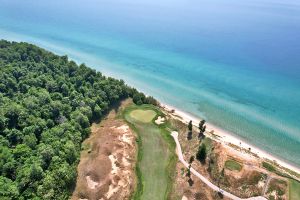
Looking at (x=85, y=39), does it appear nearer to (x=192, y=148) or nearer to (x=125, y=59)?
(x=125, y=59)

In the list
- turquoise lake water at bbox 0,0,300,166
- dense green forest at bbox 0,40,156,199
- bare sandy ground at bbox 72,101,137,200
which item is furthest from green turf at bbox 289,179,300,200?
dense green forest at bbox 0,40,156,199

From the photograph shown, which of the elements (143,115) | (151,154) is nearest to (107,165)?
(151,154)

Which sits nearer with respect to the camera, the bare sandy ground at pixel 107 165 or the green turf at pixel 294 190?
the green turf at pixel 294 190

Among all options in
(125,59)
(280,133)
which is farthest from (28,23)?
(280,133)

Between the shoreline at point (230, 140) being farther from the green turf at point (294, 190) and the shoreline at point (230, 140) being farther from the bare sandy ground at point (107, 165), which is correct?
the bare sandy ground at point (107, 165)

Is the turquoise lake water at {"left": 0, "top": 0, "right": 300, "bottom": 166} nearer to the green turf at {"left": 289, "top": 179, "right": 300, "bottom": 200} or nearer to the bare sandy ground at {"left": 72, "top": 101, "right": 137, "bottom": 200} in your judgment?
the green turf at {"left": 289, "top": 179, "right": 300, "bottom": 200}

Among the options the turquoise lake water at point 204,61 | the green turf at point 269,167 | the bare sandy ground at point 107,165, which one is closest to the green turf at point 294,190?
the green turf at point 269,167
